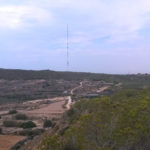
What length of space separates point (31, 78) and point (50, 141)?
86.7m

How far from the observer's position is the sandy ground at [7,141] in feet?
95.9

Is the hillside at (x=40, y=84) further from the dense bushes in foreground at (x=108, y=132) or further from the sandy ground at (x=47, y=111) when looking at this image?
the dense bushes in foreground at (x=108, y=132)

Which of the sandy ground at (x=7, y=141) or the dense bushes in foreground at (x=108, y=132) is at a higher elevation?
the dense bushes in foreground at (x=108, y=132)

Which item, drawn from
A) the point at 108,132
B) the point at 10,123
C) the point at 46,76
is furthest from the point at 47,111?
the point at 46,76

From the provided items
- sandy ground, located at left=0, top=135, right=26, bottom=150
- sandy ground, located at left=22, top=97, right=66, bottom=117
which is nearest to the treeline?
sandy ground, located at left=22, top=97, right=66, bottom=117

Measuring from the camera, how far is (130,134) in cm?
1195

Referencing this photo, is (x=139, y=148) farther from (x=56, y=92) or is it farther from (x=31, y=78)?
(x=31, y=78)

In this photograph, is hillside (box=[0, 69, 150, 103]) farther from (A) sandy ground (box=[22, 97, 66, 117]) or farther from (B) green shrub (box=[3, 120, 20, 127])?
(B) green shrub (box=[3, 120, 20, 127])

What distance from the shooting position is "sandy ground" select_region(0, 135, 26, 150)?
29241 millimetres

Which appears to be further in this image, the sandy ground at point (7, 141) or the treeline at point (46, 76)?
the treeline at point (46, 76)

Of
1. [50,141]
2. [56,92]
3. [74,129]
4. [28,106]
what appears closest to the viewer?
[50,141]

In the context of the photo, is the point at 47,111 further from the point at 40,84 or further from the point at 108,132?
the point at 108,132

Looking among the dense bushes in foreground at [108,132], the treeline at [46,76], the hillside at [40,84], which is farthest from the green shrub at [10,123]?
the treeline at [46,76]

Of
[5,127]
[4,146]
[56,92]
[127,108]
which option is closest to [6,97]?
[56,92]
